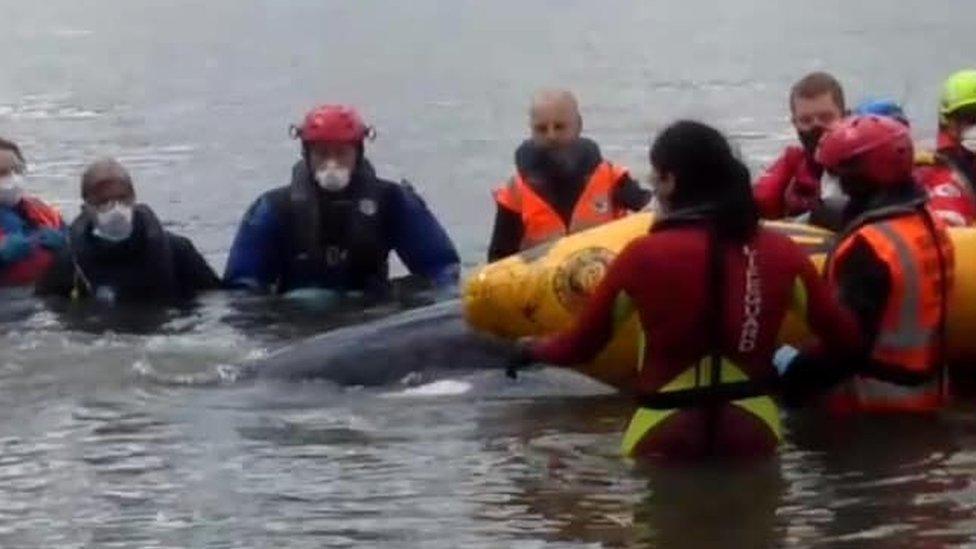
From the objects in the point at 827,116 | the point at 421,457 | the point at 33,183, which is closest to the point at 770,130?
the point at 33,183

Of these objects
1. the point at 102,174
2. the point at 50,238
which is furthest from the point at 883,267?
the point at 50,238

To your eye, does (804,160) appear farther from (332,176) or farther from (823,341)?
(823,341)

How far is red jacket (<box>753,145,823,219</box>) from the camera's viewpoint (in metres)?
10.3

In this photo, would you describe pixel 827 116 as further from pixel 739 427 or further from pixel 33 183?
pixel 33 183

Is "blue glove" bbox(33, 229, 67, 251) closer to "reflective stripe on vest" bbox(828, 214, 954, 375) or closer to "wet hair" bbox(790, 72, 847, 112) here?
"wet hair" bbox(790, 72, 847, 112)

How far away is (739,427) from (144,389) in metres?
3.37

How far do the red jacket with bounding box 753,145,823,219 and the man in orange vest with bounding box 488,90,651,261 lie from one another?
92 centimetres

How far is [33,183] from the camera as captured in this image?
65.8 feet

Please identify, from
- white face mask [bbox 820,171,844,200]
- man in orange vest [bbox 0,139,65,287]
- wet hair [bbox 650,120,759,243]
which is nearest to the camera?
wet hair [bbox 650,120,759,243]

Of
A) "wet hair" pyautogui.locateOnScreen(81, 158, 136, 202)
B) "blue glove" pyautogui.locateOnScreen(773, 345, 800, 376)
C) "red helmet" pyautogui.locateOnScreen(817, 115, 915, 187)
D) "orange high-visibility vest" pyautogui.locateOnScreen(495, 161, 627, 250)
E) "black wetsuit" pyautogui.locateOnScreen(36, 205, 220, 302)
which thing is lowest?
"blue glove" pyautogui.locateOnScreen(773, 345, 800, 376)

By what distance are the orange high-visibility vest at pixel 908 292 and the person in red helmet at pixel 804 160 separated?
1555 mm

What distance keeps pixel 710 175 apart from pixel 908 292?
1084 mm

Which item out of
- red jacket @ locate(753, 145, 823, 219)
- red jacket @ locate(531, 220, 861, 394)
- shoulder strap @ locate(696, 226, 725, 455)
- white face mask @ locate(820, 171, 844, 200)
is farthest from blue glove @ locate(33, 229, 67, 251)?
shoulder strap @ locate(696, 226, 725, 455)

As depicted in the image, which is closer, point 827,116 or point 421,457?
point 421,457
